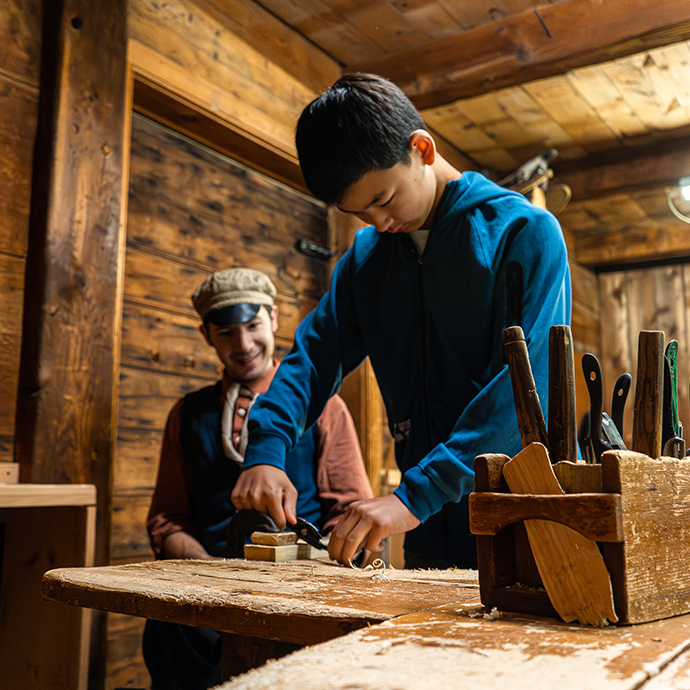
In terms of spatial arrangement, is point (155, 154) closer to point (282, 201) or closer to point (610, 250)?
point (282, 201)

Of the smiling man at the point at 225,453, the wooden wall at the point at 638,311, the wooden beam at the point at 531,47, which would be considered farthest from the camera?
the wooden wall at the point at 638,311

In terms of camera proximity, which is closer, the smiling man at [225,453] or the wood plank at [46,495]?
the wood plank at [46,495]

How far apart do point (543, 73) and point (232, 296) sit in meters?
1.55

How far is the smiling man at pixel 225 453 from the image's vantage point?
2.03 metres

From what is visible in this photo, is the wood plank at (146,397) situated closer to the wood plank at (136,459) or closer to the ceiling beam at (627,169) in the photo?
the wood plank at (136,459)

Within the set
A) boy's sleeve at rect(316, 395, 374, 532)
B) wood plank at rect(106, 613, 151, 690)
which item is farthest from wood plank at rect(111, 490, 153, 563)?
boy's sleeve at rect(316, 395, 374, 532)

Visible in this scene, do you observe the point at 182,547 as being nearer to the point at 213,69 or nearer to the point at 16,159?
the point at 16,159

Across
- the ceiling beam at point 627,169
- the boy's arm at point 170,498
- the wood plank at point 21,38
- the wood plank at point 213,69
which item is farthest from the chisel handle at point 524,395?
the ceiling beam at point 627,169

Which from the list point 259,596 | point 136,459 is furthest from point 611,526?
point 136,459

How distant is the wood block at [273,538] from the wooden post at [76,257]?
2.81 ft

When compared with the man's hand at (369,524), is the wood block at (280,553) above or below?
below

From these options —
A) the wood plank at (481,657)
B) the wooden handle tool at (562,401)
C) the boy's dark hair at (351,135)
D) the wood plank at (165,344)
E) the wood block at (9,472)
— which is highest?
the boy's dark hair at (351,135)

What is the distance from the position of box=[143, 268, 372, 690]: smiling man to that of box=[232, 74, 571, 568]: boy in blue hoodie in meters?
0.62

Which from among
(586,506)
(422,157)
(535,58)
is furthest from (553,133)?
(586,506)
